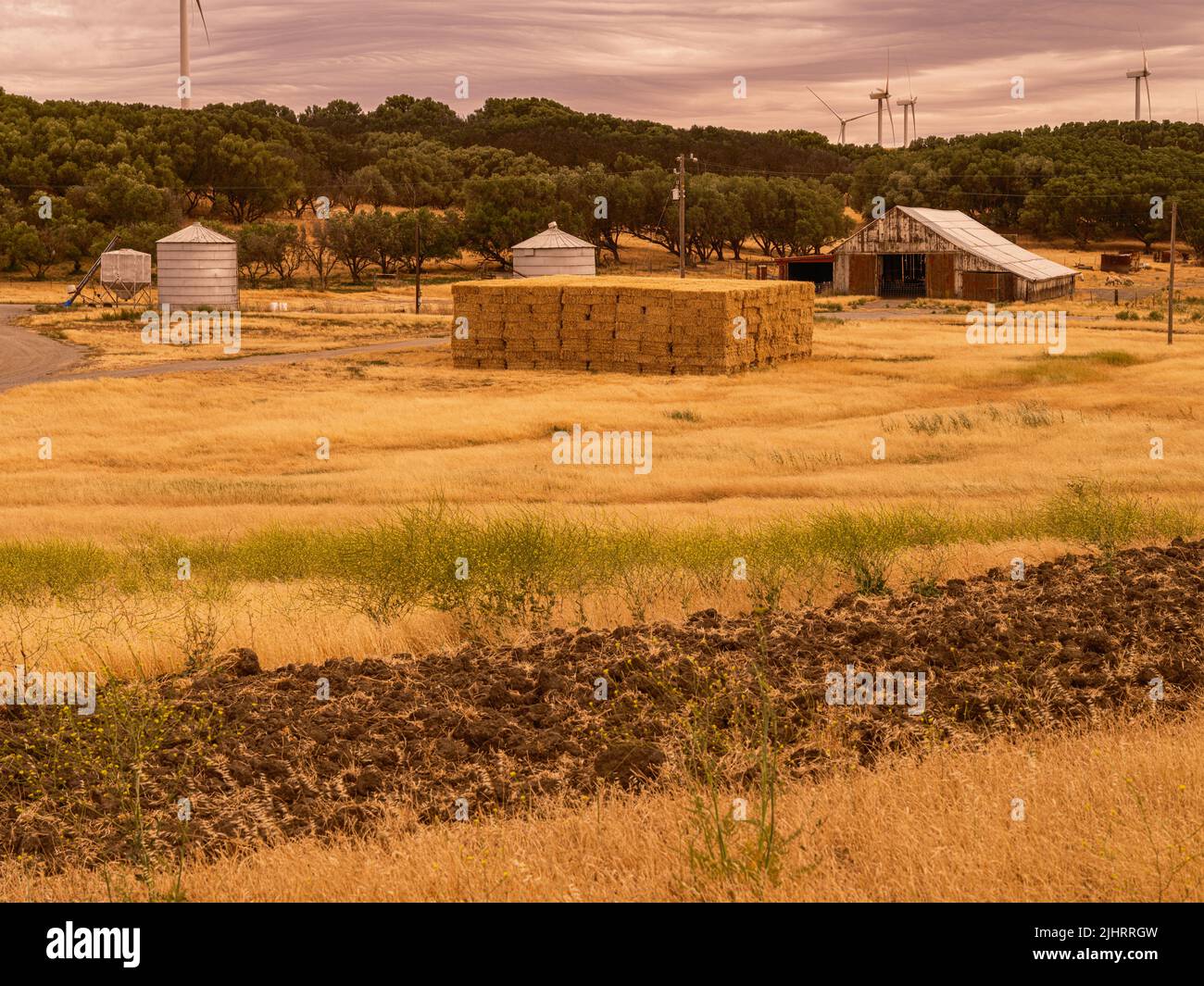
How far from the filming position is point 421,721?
986cm

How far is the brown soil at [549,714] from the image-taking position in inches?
331

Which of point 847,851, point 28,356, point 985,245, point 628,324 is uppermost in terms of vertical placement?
point 985,245

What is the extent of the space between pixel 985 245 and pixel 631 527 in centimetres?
7456

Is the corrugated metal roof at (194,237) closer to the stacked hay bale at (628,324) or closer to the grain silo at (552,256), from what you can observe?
the grain silo at (552,256)

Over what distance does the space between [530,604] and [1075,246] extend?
12623 centimetres

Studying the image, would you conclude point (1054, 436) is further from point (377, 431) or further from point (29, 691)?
point (29, 691)

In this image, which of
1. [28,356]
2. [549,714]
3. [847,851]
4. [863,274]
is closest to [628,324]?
[28,356]

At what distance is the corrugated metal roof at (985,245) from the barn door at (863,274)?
13.7 ft

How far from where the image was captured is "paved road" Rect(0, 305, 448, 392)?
46.9 meters

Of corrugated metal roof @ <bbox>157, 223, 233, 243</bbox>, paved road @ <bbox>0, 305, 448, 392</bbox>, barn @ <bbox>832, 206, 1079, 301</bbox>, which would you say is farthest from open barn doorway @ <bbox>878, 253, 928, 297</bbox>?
corrugated metal roof @ <bbox>157, 223, 233, 243</bbox>

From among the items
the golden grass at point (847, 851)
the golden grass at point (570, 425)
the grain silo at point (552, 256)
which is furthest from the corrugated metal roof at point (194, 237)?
the golden grass at point (847, 851)

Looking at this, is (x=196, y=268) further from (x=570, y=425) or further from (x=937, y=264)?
(x=570, y=425)

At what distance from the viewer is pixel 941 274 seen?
3455 inches

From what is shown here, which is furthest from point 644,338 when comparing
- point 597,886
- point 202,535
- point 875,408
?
point 597,886
